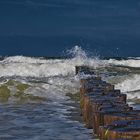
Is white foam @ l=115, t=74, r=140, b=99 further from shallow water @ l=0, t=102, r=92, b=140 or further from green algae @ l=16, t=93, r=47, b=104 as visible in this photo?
shallow water @ l=0, t=102, r=92, b=140

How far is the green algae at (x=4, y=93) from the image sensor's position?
778 inches

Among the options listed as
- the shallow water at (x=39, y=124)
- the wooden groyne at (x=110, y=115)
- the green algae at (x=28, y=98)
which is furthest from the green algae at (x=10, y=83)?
the wooden groyne at (x=110, y=115)

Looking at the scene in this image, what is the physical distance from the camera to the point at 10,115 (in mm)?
15133

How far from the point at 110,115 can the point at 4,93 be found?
39.3ft

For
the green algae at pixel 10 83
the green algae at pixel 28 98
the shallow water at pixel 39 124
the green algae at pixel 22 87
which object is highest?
the green algae at pixel 10 83

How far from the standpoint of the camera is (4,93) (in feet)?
68.6

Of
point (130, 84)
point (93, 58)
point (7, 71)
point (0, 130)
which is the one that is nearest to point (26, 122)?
point (0, 130)

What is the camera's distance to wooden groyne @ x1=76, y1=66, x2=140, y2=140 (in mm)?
7383

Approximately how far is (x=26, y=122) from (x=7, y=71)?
872 inches

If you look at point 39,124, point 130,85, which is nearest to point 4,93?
point 130,85

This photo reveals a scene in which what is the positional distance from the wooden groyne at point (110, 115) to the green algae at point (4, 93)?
5.19 meters

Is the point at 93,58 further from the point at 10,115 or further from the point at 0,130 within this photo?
the point at 0,130

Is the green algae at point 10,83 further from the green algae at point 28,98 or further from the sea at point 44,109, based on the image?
the green algae at point 28,98

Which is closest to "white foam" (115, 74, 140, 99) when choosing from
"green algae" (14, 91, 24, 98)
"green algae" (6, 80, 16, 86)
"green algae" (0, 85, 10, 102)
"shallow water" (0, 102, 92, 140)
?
"green algae" (6, 80, 16, 86)
